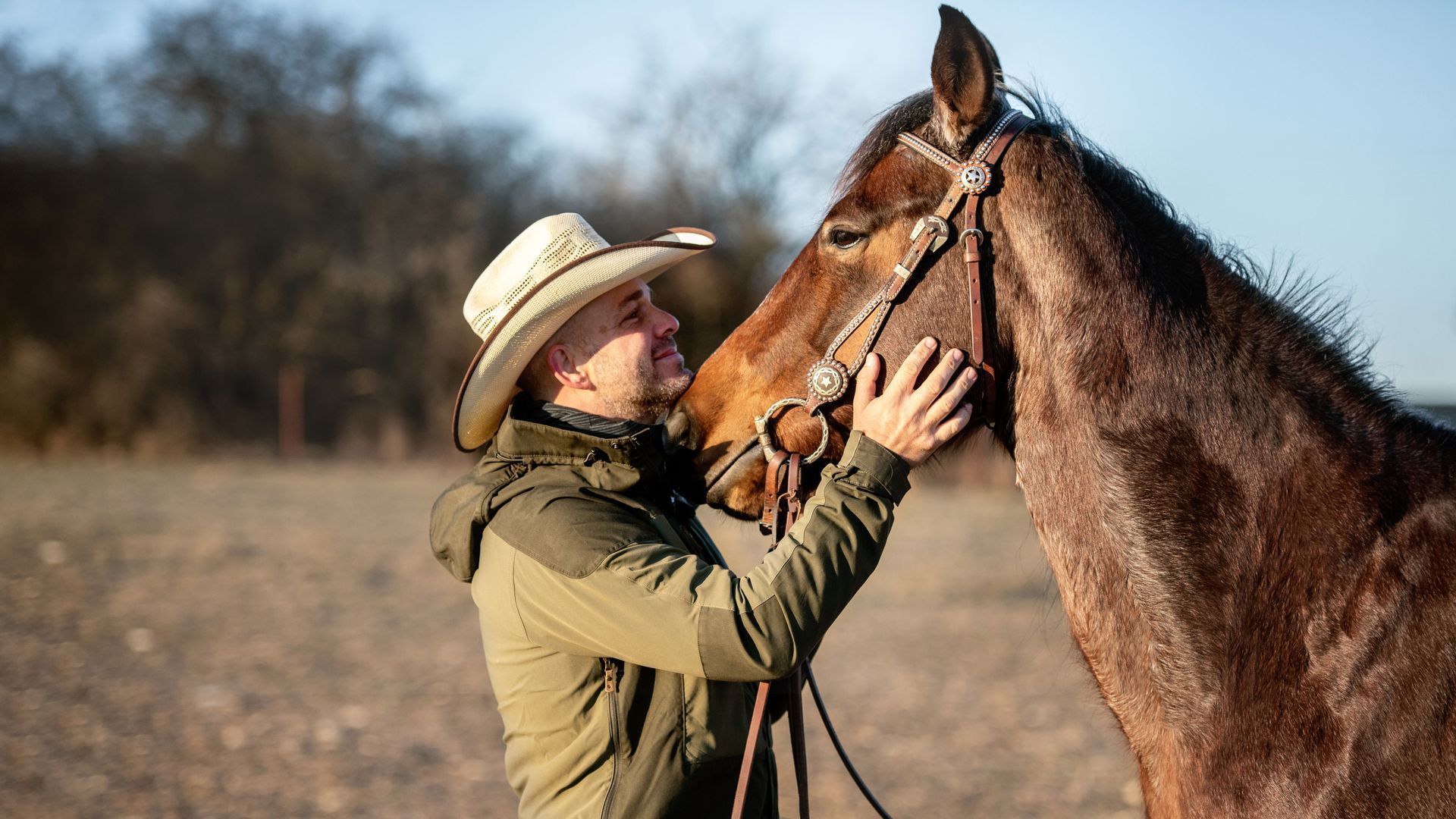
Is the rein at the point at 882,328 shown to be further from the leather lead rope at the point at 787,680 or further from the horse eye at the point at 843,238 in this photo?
the horse eye at the point at 843,238

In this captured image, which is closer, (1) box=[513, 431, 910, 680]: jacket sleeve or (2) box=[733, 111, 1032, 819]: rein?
(1) box=[513, 431, 910, 680]: jacket sleeve

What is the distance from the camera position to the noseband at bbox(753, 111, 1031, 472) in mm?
2338

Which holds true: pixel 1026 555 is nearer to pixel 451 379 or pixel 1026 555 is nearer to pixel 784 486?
pixel 784 486

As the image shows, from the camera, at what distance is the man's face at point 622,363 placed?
9.15ft

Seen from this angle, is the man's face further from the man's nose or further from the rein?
the rein

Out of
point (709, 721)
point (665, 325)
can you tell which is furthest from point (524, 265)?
point (709, 721)

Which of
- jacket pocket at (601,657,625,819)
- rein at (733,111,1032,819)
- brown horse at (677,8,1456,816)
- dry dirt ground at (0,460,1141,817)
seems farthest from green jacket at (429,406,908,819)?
dry dirt ground at (0,460,1141,817)

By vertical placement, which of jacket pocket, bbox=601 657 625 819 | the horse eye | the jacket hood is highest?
the horse eye

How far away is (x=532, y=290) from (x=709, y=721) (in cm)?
108

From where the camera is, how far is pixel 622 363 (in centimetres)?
279

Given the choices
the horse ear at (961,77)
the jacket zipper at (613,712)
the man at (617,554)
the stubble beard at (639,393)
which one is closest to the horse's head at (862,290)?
the horse ear at (961,77)

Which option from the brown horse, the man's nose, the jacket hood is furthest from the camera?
the man's nose

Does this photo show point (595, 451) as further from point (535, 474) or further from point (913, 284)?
point (913, 284)

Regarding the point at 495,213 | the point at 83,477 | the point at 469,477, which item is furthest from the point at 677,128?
the point at 469,477
